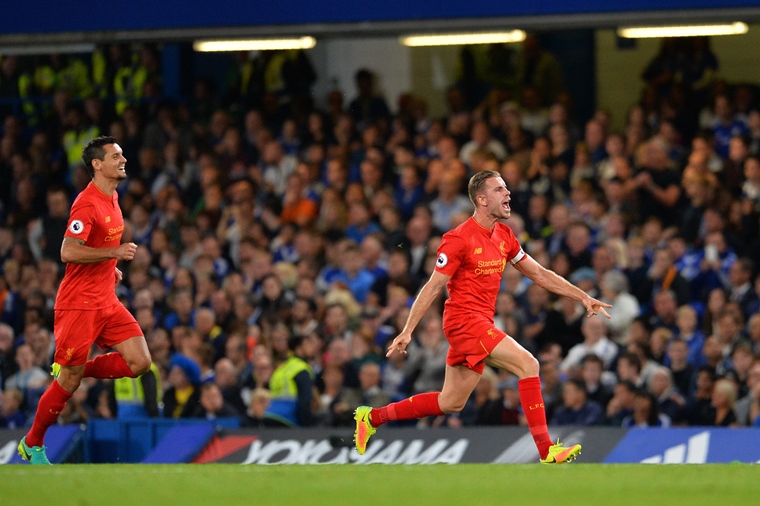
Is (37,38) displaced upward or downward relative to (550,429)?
upward

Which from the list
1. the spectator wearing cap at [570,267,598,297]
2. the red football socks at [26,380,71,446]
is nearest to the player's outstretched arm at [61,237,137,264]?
the red football socks at [26,380,71,446]

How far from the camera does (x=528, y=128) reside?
16.9 m

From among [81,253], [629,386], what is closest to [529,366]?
[81,253]

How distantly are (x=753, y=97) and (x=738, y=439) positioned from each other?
572 centimetres

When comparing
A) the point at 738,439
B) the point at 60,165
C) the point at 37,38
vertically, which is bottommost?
the point at 738,439

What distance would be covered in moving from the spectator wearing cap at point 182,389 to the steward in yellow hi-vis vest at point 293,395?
85 centimetres

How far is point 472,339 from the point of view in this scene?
30.8ft

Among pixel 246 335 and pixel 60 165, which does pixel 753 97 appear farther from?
pixel 60 165

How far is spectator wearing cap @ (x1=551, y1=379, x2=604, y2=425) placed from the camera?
12.9 meters

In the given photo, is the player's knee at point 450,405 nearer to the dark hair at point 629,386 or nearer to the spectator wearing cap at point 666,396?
the dark hair at point 629,386

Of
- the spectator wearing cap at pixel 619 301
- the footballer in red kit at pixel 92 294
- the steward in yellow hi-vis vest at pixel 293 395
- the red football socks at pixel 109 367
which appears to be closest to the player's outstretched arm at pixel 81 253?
the footballer in red kit at pixel 92 294

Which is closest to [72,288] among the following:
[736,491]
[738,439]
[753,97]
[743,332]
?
[736,491]

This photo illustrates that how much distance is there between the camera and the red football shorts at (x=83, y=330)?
9578 mm

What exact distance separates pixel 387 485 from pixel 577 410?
522cm
